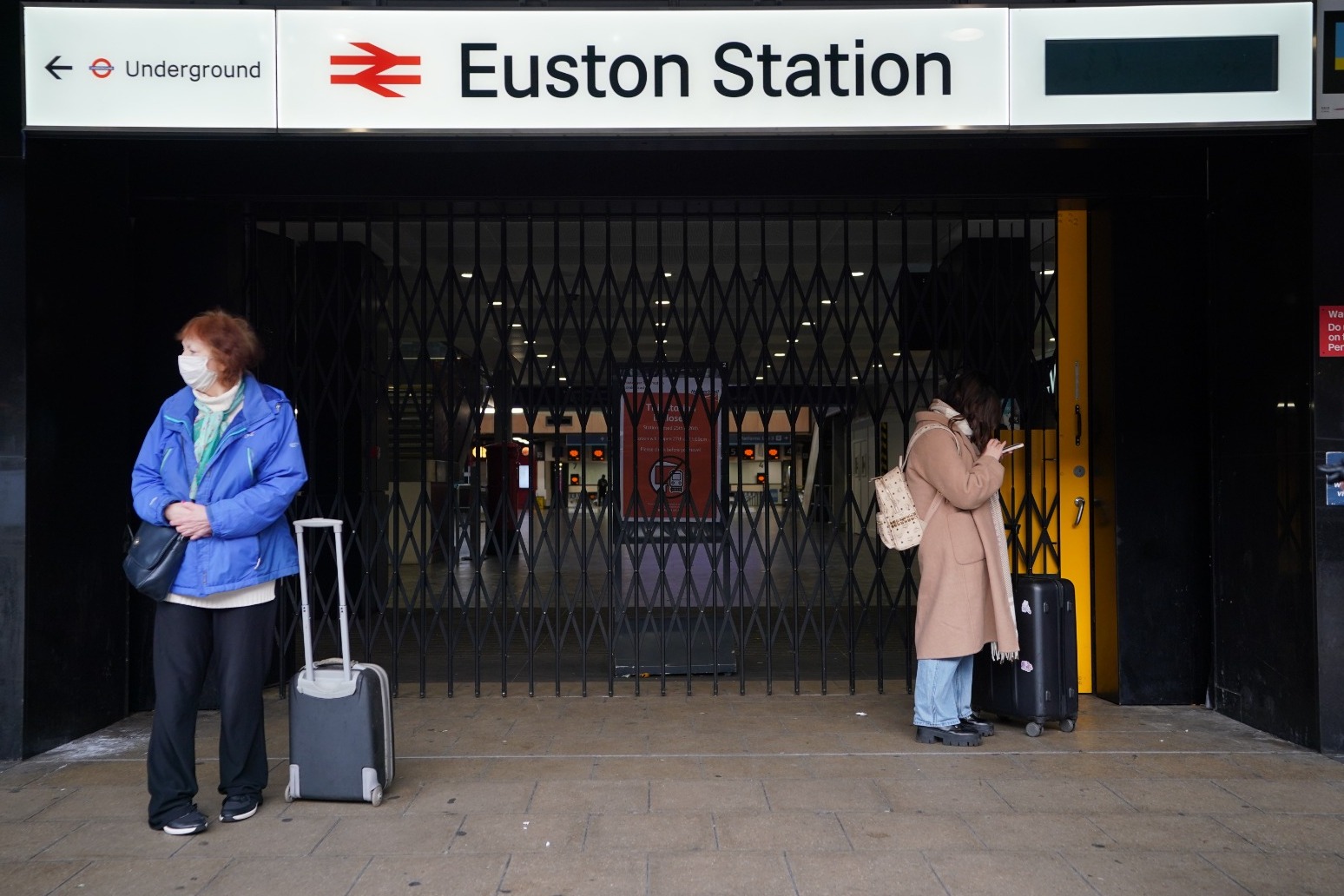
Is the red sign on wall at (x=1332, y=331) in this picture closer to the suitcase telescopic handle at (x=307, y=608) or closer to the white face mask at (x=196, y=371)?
the suitcase telescopic handle at (x=307, y=608)

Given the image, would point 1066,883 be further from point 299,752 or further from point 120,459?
point 120,459

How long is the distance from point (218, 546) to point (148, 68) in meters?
2.07

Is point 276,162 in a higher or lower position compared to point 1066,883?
→ higher

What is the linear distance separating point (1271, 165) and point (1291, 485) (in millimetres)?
1506

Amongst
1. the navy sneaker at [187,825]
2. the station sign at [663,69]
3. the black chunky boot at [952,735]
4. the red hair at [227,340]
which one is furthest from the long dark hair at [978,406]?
the navy sneaker at [187,825]

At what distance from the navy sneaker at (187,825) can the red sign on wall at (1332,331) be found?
16.2ft

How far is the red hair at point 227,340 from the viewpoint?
3.91m

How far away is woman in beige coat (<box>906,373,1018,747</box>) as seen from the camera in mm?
4867

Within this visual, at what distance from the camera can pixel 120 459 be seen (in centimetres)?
554

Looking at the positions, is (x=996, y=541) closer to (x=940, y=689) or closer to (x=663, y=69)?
(x=940, y=689)

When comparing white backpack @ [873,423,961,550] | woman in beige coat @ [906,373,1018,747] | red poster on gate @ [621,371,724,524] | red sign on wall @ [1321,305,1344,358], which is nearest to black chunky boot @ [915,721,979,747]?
woman in beige coat @ [906,373,1018,747]

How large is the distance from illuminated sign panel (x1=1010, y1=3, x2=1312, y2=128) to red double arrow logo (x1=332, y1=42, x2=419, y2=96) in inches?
100

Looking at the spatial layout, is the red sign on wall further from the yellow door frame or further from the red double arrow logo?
the red double arrow logo

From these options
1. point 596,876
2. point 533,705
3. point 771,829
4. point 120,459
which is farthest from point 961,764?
point 120,459
